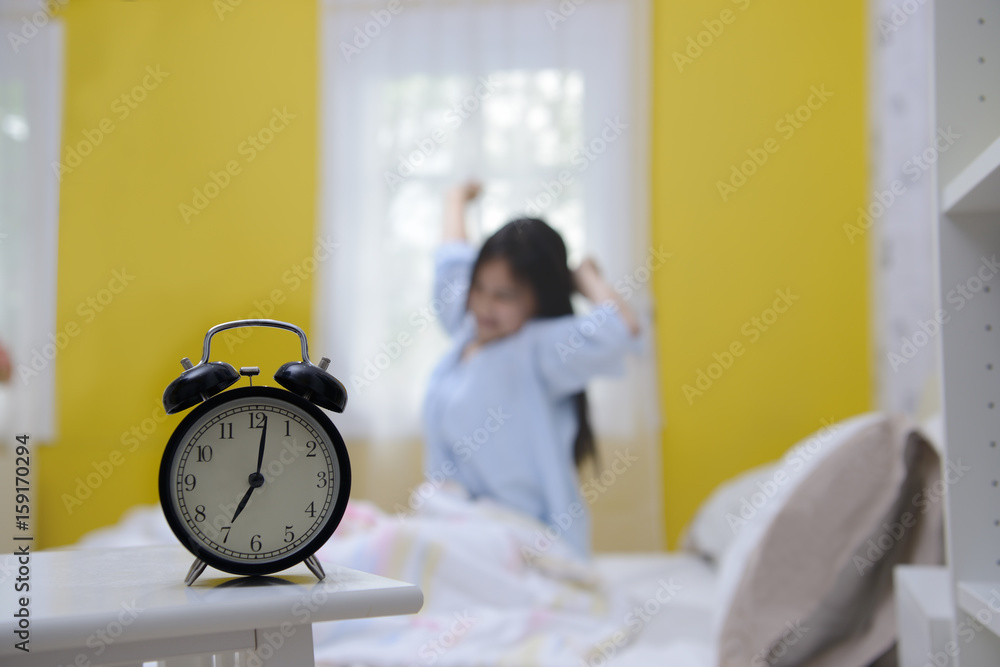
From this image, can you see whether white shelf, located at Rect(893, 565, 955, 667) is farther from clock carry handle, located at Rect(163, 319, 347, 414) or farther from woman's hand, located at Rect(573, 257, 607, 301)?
woman's hand, located at Rect(573, 257, 607, 301)

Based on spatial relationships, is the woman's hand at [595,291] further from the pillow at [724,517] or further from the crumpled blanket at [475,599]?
the crumpled blanket at [475,599]

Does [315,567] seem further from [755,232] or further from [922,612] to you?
[755,232]

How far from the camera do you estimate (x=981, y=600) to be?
0.72 meters

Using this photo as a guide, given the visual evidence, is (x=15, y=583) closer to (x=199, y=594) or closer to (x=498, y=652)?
(x=199, y=594)

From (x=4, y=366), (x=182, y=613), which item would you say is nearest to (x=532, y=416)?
(x=4, y=366)

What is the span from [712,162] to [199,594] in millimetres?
2605

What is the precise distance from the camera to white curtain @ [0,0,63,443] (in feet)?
8.49

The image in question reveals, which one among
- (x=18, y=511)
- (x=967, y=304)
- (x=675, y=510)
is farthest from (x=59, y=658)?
(x=675, y=510)

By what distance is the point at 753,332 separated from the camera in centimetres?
280

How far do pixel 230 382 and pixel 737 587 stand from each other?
794 mm

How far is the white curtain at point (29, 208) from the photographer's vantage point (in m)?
2.59

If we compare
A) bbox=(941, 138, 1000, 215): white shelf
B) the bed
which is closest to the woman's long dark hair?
the bed

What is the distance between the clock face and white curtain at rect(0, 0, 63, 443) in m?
2.33

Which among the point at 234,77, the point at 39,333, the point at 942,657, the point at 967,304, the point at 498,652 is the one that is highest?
the point at 234,77
